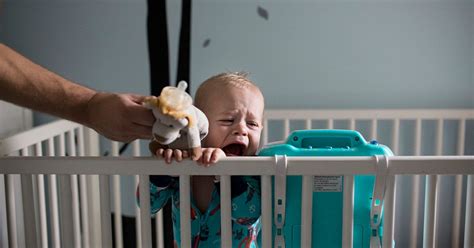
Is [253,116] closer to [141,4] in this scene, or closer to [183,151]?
[183,151]

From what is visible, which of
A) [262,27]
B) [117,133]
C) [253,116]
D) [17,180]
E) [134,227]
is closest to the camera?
[117,133]

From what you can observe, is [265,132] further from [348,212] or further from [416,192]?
[348,212]

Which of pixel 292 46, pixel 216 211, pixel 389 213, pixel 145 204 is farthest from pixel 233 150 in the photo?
pixel 292 46

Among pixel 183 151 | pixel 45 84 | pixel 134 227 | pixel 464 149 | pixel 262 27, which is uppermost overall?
pixel 262 27

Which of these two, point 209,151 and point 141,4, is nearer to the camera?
point 209,151

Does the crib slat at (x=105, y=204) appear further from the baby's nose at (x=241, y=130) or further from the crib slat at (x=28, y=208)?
the baby's nose at (x=241, y=130)

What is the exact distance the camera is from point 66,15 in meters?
1.74

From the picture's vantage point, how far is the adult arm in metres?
0.84

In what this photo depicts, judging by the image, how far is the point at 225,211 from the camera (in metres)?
0.89

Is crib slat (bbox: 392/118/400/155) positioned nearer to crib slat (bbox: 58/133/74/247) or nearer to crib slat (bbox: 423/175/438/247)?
crib slat (bbox: 423/175/438/247)

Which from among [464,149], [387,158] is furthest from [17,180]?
[464,149]

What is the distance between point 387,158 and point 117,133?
463 mm

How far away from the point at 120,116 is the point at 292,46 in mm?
987

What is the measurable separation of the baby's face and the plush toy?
160 mm
